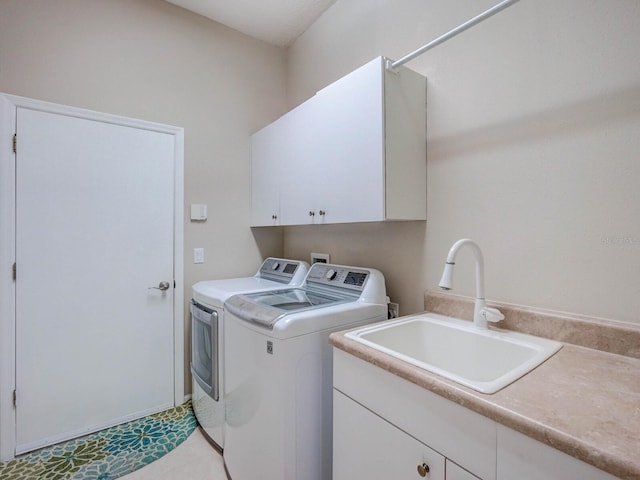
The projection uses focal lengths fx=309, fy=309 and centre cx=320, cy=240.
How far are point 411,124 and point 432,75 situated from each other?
297 mm

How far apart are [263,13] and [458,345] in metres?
2.59

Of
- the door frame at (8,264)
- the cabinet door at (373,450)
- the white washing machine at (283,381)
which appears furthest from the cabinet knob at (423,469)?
the door frame at (8,264)

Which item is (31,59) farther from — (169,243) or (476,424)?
(476,424)

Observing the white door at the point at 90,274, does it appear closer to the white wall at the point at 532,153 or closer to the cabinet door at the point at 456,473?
the white wall at the point at 532,153

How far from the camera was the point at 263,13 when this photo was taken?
2.32 meters

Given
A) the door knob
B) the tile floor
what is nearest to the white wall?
the tile floor

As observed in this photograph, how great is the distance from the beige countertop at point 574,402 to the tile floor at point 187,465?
1.31 metres

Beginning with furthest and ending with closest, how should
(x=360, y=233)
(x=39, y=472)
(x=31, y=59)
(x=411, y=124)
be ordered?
(x=360, y=233)
(x=31, y=59)
(x=39, y=472)
(x=411, y=124)

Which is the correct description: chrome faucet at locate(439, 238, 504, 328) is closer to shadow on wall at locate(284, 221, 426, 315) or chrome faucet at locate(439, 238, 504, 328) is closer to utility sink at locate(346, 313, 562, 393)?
utility sink at locate(346, 313, 562, 393)

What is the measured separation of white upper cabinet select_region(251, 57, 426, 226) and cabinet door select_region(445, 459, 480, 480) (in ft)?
3.05

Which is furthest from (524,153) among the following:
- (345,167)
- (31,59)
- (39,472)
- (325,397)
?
(39,472)

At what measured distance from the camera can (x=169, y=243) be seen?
2256mm

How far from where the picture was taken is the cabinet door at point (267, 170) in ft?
7.27

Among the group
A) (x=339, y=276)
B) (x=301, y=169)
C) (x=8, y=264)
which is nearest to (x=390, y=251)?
(x=339, y=276)
